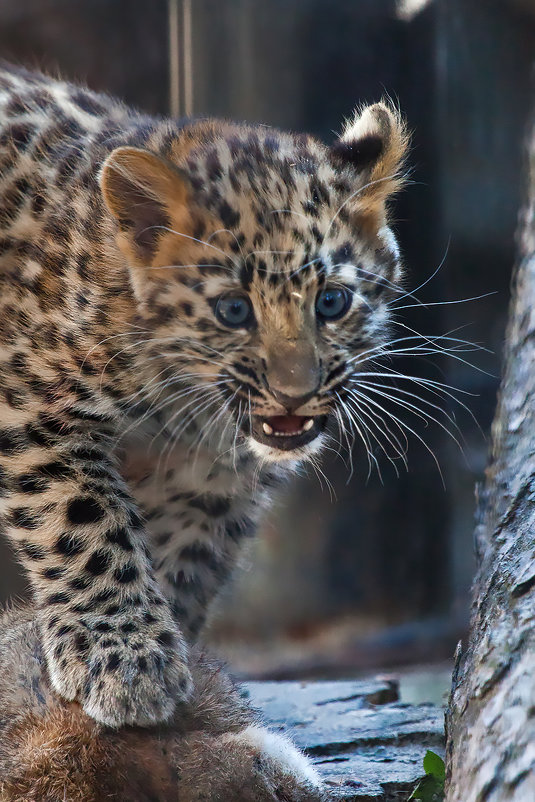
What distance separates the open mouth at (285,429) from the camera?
368cm

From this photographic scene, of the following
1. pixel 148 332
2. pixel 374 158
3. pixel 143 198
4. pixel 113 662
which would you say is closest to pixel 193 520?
pixel 148 332

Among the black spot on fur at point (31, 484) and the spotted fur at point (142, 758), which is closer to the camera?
the spotted fur at point (142, 758)

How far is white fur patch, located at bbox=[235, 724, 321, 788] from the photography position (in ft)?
10.3

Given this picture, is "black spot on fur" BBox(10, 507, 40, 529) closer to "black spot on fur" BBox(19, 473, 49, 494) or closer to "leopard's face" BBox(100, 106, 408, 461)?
"black spot on fur" BBox(19, 473, 49, 494)

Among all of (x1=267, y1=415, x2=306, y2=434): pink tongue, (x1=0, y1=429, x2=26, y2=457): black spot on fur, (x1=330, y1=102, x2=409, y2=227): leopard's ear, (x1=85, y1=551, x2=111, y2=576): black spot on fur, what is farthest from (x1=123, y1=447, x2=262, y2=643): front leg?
(x1=330, y1=102, x2=409, y2=227): leopard's ear

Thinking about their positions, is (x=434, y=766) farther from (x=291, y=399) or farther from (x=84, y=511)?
(x=84, y=511)

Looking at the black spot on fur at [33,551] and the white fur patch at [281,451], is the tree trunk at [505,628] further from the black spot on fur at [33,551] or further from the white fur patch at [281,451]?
the black spot on fur at [33,551]

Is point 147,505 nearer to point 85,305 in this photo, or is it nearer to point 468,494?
point 85,305

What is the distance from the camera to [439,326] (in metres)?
7.73

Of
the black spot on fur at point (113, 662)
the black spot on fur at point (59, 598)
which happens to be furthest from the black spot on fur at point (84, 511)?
the black spot on fur at point (113, 662)

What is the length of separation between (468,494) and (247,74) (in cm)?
403

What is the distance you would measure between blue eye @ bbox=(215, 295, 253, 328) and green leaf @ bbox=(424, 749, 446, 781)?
1.75 m

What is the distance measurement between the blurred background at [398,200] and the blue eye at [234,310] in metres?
2.59

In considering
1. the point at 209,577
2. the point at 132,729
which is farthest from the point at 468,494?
the point at 132,729
